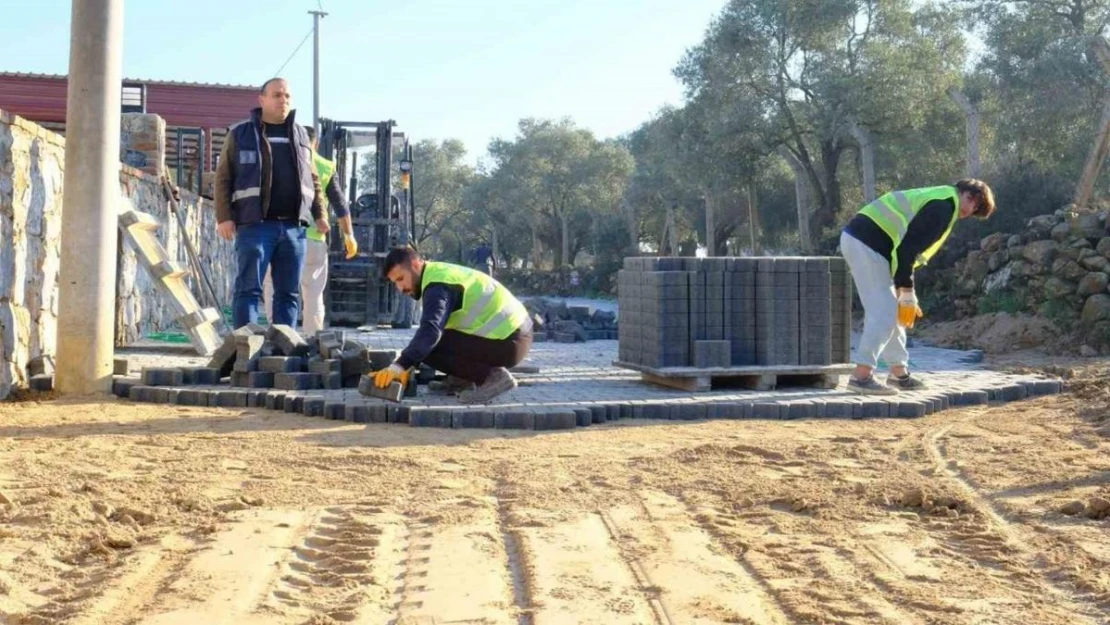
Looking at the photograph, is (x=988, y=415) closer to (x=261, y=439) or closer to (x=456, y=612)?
(x=261, y=439)

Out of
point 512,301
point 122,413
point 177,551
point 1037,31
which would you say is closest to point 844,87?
point 1037,31

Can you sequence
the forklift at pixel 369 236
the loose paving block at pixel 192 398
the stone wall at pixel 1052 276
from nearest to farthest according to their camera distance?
the loose paving block at pixel 192 398 → the stone wall at pixel 1052 276 → the forklift at pixel 369 236

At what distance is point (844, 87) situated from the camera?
2417 centimetres

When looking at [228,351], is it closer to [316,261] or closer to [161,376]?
[161,376]

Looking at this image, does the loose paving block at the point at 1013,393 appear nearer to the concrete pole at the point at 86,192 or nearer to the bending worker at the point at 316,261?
the bending worker at the point at 316,261

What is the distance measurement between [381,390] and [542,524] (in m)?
3.12

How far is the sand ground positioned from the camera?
321cm

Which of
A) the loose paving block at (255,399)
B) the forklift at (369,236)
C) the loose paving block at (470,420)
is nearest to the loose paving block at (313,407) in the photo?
the loose paving block at (255,399)

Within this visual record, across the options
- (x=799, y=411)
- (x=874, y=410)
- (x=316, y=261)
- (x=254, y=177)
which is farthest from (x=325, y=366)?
(x=874, y=410)

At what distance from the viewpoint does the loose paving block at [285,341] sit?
26.3 feet

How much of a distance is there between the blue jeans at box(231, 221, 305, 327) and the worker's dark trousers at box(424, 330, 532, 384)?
5.80 ft

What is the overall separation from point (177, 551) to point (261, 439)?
7.85 feet

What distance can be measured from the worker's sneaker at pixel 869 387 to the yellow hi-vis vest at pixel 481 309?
8.66ft

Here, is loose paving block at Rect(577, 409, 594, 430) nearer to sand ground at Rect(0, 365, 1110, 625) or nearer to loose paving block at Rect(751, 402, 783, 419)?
sand ground at Rect(0, 365, 1110, 625)
